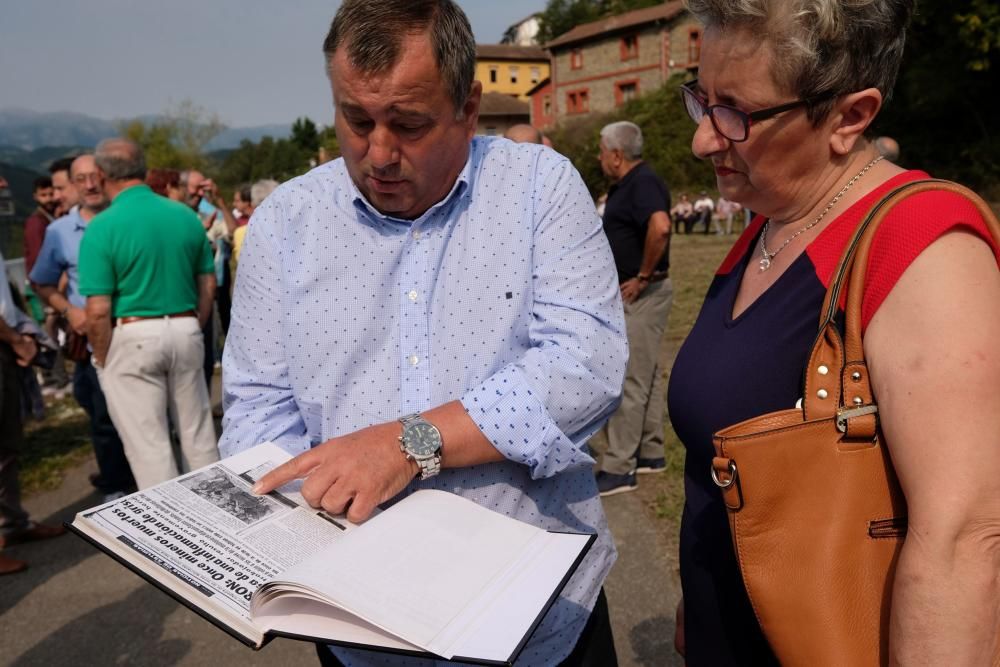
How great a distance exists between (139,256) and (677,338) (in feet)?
20.5

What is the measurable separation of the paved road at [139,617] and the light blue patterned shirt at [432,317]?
6.23 feet

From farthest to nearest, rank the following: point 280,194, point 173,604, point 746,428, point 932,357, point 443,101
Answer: point 173,604, point 280,194, point 443,101, point 746,428, point 932,357

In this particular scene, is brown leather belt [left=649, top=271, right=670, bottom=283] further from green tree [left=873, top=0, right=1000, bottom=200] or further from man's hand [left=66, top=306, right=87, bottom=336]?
green tree [left=873, top=0, right=1000, bottom=200]

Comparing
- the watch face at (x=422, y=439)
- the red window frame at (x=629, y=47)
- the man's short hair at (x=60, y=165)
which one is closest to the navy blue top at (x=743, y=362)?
the watch face at (x=422, y=439)

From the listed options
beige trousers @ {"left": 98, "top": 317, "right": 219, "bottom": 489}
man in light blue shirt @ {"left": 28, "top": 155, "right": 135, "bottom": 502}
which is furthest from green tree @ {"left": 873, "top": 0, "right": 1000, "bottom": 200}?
beige trousers @ {"left": 98, "top": 317, "right": 219, "bottom": 489}

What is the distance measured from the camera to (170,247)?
A: 425 cm

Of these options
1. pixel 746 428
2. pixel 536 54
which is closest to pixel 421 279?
pixel 746 428

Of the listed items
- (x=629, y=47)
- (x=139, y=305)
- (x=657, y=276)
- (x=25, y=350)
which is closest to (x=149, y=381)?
(x=139, y=305)

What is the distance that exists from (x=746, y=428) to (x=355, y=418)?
0.83 meters

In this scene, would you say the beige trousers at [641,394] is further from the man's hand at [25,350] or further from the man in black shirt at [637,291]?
the man's hand at [25,350]

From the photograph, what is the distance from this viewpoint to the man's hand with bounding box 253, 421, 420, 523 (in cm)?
130

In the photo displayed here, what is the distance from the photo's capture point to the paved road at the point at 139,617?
Result: 3.26 m

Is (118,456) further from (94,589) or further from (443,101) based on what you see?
(443,101)

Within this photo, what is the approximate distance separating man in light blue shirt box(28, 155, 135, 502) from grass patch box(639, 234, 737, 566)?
11.9ft
